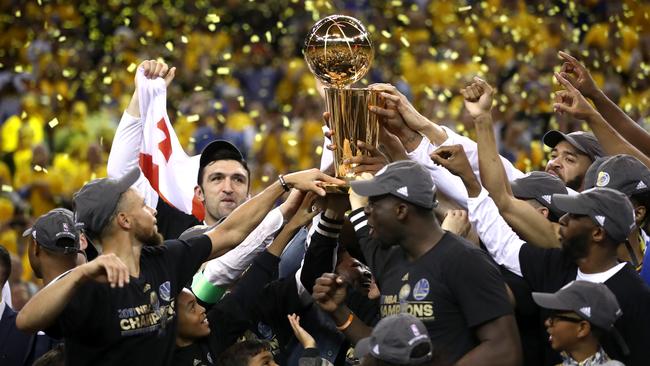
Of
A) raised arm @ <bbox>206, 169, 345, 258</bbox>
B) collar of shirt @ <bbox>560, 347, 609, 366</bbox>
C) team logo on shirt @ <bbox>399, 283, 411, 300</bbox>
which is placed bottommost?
collar of shirt @ <bbox>560, 347, 609, 366</bbox>

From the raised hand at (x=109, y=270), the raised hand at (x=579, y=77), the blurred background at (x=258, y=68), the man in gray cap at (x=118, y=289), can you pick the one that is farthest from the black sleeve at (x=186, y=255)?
the blurred background at (x=258, y=68)

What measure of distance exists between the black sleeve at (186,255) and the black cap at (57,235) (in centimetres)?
69

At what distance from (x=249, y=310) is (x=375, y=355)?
1417mm

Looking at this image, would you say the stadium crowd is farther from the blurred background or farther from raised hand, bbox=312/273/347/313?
the blurred background

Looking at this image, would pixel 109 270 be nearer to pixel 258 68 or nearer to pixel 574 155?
pixel 574 155

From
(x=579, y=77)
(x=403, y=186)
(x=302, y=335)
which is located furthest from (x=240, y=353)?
(x=579, y=77)

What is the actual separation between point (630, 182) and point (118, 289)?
1.73 meters

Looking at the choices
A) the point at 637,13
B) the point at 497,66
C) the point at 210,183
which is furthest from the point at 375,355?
the point at 637,13

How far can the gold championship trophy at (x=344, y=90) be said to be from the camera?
4.55 m

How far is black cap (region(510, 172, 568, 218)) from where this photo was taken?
15.4 ft

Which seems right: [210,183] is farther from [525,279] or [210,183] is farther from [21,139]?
[21,139]

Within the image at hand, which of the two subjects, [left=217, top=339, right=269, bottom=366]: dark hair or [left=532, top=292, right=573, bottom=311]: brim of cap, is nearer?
[left=532, top=292, right=573, bottom=311]: brim of cap

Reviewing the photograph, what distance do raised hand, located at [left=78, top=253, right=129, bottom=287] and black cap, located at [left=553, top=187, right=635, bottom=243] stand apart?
1332 mm

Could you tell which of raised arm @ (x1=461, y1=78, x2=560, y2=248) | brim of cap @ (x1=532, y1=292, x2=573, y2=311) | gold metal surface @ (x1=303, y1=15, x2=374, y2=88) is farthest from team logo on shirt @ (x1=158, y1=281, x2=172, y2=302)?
brim of cap @ (x1=532, y1=292, x2=573, y2=311)
